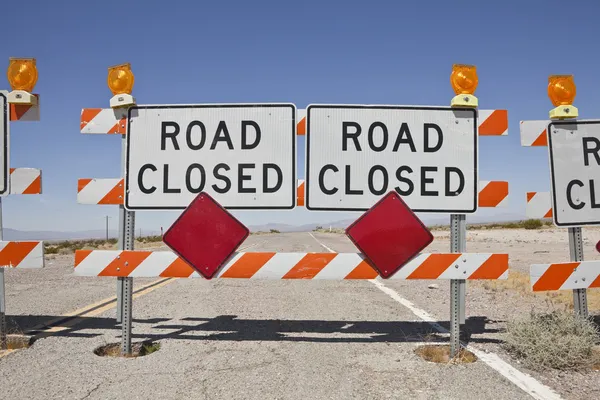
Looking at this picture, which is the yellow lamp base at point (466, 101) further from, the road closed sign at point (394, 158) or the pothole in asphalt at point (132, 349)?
the pothole in asphalt at point (132, 349)

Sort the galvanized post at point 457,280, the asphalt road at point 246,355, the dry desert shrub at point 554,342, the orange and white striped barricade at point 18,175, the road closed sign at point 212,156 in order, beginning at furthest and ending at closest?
1. the orange and white striped barricade at point 18,175
2. the road closed sign at point 212,156
3. the galvanized post at point 457,280
4. the dry desert shrub at point 554,342
5. the asphalt road at point 246,355

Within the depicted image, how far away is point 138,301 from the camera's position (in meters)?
7.40

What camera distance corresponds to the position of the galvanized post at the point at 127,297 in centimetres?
456

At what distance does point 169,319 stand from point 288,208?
259cm

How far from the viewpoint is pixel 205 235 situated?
4520 millimetres

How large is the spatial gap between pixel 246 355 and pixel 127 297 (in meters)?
1.37

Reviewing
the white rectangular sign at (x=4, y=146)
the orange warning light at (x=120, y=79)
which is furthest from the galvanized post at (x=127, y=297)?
the white rectangular sign at (x=4, y=146)

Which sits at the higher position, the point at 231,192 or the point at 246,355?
the point at 231,192

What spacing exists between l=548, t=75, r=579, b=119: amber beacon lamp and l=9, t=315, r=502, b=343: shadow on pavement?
2604mm

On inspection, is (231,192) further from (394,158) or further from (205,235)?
(394,158)

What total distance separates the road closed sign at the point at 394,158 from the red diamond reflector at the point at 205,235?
86 cm

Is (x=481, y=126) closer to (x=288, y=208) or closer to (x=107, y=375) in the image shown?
(x=288, y=208)

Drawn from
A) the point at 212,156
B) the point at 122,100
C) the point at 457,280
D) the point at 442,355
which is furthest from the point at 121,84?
the point at 442,355

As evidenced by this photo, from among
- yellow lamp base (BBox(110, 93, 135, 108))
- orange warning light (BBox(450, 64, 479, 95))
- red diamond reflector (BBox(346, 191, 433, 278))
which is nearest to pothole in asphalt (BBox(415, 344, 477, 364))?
red diamond reflector (BBox(346, 191, 433, 278))
